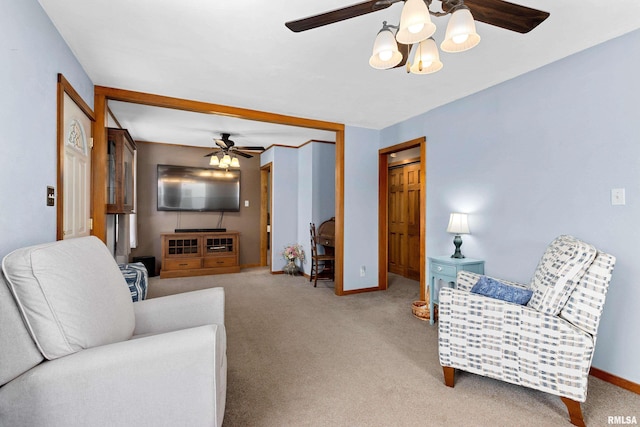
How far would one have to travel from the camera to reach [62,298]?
46.9 inches

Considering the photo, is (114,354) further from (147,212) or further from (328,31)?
(147,212)

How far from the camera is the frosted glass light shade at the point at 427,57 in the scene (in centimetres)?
168

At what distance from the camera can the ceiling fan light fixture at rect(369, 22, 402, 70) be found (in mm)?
1527

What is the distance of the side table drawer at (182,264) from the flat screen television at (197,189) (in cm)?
100

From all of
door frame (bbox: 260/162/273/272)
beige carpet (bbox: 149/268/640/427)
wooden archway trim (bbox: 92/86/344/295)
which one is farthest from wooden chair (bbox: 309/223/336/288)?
door frame (bbox: 260/162/273/272)

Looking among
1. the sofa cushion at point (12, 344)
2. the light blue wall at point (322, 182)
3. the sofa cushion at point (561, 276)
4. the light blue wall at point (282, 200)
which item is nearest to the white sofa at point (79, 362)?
the sofa cushion at point (12, 344)

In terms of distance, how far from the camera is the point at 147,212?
5766 mm

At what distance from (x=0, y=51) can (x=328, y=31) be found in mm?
1726

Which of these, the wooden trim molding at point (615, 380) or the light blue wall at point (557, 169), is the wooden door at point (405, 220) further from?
the wooden trim molding at point (615, 380)

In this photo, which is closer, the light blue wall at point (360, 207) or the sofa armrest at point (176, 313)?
the sofa armrest at point (176, 313)

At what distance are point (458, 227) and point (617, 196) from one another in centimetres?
122

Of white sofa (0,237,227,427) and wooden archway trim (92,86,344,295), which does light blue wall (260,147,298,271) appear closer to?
wooden archway trim (92,86,344,295)

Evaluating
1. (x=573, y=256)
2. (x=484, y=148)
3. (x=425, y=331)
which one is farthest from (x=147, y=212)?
(x=573, y=256)

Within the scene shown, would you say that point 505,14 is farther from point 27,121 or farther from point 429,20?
point 27,121
